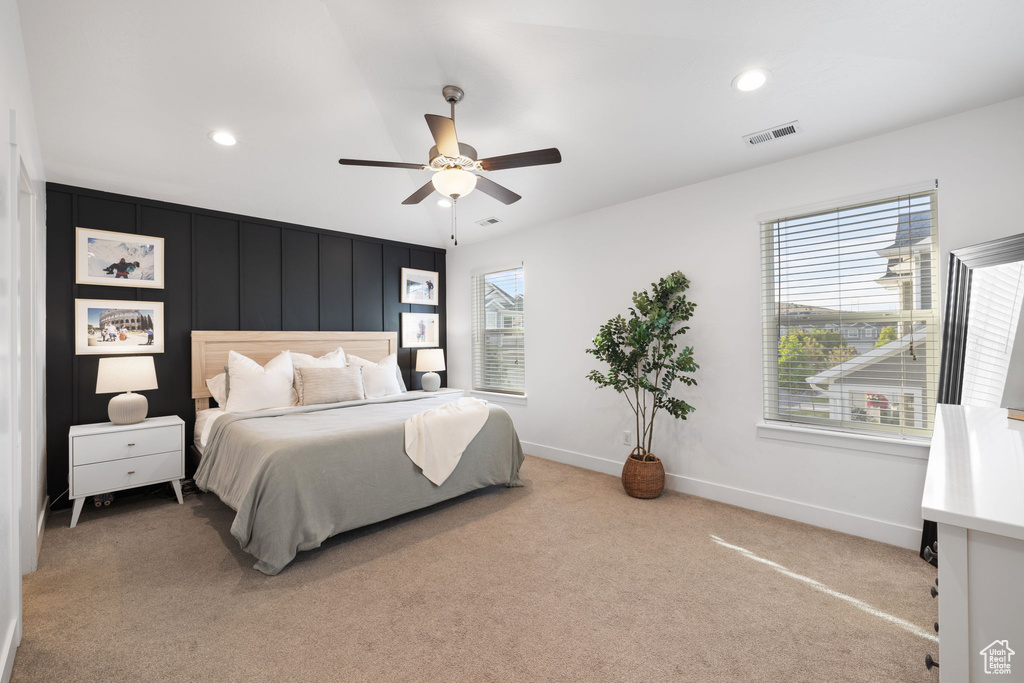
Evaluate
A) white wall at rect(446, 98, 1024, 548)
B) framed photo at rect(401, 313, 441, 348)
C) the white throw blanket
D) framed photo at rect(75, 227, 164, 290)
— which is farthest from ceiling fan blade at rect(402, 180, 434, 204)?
framed photo at rect(401, 313, 441, 348)

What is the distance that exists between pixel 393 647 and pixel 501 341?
12.1 feet

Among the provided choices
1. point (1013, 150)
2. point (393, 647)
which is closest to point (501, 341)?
point (393, 647)

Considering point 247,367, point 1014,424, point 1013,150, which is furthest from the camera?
point 247,367

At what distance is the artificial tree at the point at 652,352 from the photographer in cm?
342

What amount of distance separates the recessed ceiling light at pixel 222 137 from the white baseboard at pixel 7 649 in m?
2.87

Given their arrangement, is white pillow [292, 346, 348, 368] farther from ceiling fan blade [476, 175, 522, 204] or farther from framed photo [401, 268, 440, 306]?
ceiling fan blade [476, 175, 522, 204]

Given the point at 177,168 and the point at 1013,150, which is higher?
the point at 177,168

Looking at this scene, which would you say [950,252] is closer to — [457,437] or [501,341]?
[457,437]

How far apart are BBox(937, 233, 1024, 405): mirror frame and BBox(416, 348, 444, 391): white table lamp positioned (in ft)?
13.8

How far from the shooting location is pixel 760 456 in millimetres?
3223

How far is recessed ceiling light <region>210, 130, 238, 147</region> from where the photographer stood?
10.1ft

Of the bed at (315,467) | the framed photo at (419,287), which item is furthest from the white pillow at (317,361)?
the framed photo at (419,287)

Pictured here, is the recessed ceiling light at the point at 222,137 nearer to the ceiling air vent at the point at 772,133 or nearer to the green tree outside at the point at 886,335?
the ceiling air vent at the point at 772,133

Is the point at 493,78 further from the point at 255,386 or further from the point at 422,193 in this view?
the point at 255,386
